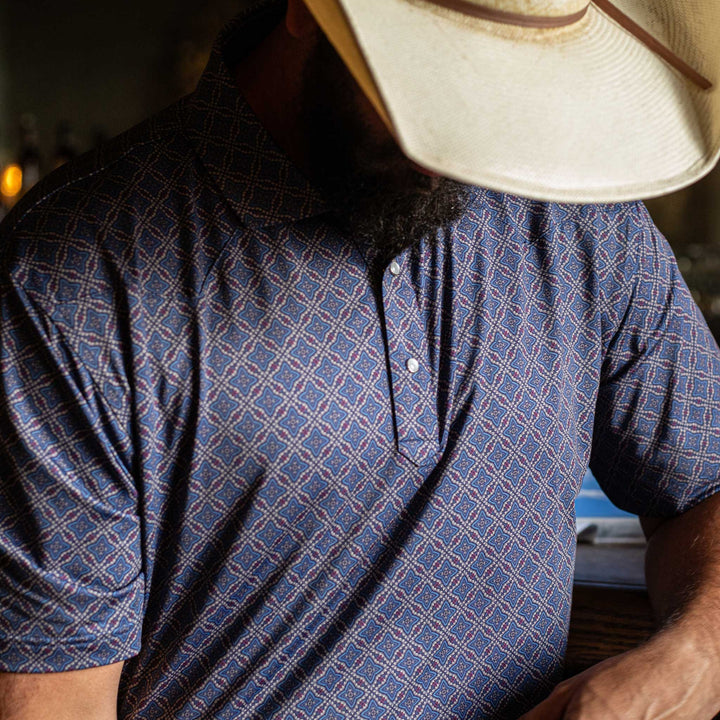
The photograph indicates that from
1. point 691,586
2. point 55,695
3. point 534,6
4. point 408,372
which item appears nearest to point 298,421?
point 408,372

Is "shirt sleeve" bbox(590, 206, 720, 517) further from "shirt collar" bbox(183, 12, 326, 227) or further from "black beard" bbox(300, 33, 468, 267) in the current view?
"shirt collar" bbox(183, 12, 326, 227)

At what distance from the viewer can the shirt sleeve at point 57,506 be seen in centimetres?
94

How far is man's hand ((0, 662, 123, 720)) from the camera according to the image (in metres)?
0.97

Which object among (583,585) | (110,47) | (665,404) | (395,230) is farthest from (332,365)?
(110,47)

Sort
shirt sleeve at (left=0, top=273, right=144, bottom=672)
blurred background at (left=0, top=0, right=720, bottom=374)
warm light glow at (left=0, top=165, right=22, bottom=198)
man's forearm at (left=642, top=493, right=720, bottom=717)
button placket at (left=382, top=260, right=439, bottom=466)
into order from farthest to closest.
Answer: blurred background at (left=0, top=0, right=720, bottom=374) → warm light glow at (left=0, top=165, right=22, bottom=198) → man's forearm at (left=642, top=493, right=720, bottom=717) → button placket at (left=382, top=260, right=439, bottom=466) → shirt sleeve at (left=0, top=273, right=144, bottom=672)

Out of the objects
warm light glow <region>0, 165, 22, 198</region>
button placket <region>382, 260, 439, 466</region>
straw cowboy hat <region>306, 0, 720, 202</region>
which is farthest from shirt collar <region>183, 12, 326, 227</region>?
warm light glow <region>0, 165, 22, 198</region>

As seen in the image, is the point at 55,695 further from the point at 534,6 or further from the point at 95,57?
the point at 95,57

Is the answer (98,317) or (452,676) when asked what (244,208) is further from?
(452,676)

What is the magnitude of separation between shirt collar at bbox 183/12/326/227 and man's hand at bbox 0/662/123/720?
490 mm

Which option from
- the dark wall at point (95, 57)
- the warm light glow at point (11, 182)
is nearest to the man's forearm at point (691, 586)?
the warm light glow at point (11, 182)

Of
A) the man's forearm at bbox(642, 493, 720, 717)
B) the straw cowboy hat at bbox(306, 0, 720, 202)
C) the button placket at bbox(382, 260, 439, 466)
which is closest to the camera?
the straw cowboy hat at bbox(306, 0, 720, 202)

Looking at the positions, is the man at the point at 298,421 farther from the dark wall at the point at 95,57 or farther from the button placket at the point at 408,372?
the dark wall at the point at 95,57

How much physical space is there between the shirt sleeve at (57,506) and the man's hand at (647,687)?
478mm

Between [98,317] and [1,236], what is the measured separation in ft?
0.49
